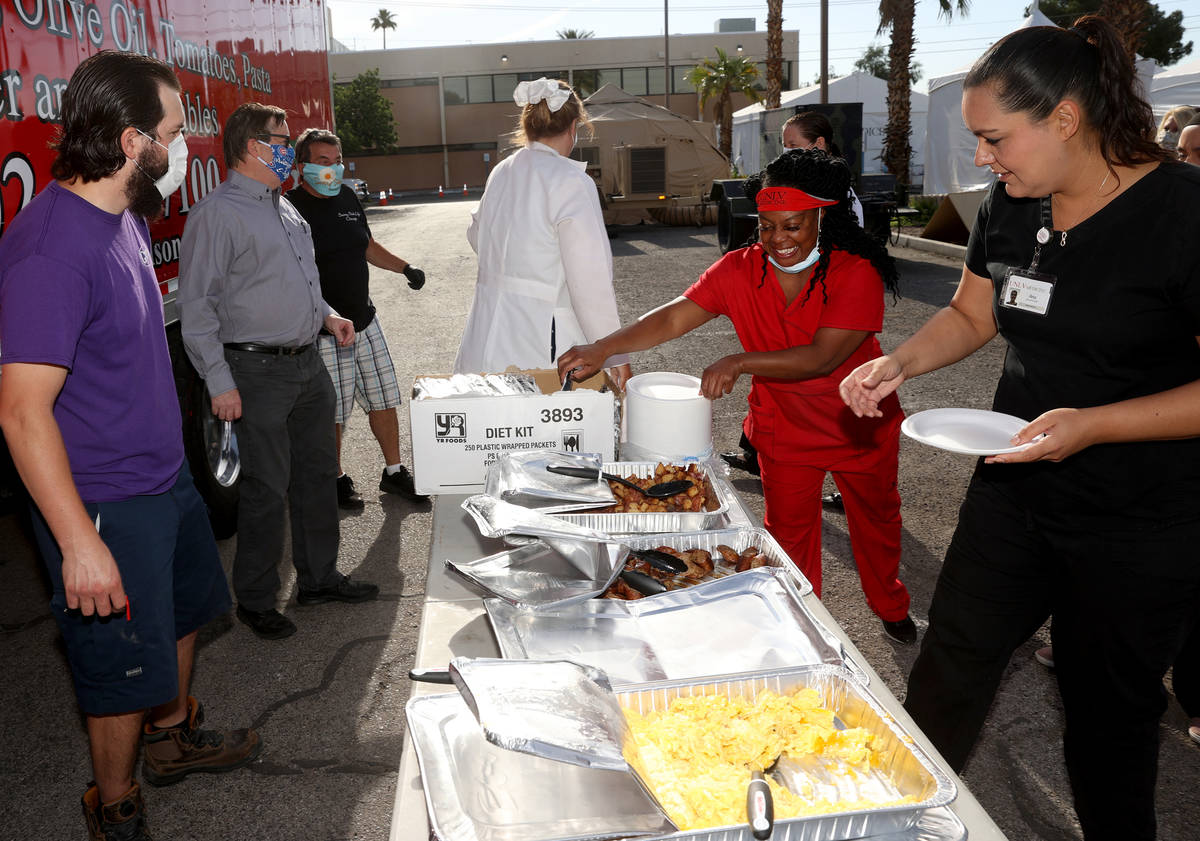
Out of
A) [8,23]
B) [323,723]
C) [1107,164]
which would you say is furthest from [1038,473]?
[8,23]

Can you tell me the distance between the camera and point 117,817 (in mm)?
2707

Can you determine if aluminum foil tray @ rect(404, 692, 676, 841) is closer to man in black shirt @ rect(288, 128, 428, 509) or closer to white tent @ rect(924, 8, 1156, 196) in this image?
man in black shirt @ rect(288, 128, 428, 509)

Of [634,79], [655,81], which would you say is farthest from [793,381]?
[634,79]

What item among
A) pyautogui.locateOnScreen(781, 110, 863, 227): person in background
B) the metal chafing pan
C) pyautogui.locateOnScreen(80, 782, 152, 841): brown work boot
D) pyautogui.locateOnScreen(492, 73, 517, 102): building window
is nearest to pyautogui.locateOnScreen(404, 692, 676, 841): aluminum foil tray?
the metal chafing pan

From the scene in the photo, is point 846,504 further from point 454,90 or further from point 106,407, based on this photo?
point 454,90

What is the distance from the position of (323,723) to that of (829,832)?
2.63 metres

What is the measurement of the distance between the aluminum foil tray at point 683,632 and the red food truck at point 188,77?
7.85ft

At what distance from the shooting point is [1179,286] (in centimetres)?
194

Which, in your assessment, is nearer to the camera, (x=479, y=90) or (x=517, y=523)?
(x=517, y=523)

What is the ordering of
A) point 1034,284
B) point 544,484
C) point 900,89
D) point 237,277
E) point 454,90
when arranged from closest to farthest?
1. point 1034,284
2. point 544,484
3. point 237,277
4. point 900,89
5. point 454,90

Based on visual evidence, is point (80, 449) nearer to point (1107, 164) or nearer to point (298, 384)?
point (298, 384)

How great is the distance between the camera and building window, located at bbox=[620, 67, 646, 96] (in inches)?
2399

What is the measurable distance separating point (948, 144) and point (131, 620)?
63.2ft

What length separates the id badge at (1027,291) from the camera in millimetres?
2113
